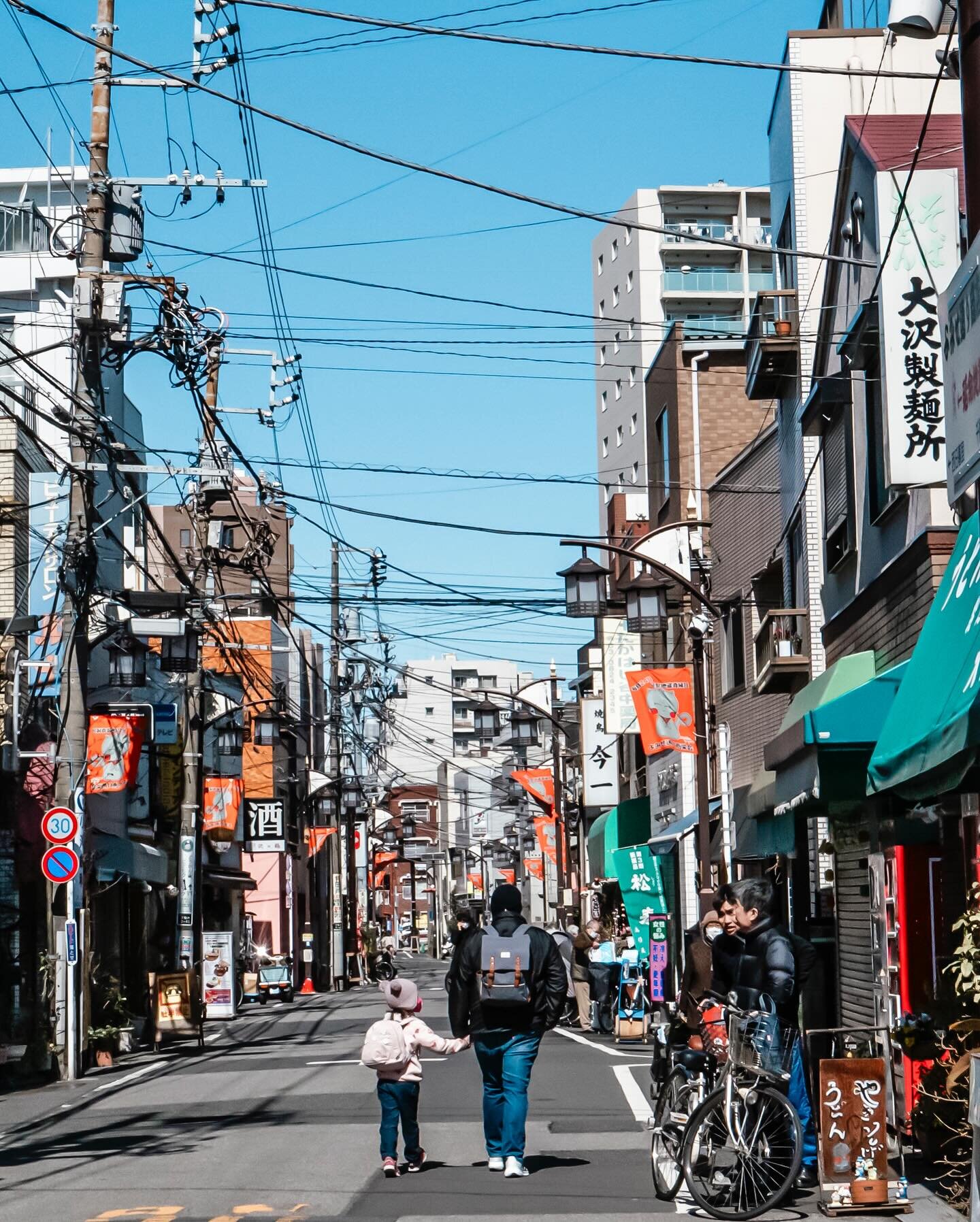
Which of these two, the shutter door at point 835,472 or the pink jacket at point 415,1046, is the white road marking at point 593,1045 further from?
the pink jacket at point 415,1046

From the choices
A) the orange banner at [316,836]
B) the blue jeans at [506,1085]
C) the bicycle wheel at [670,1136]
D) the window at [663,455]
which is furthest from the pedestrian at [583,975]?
the orange banner at [316,836]

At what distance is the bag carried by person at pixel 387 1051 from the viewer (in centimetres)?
1126

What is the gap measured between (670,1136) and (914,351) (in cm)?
640

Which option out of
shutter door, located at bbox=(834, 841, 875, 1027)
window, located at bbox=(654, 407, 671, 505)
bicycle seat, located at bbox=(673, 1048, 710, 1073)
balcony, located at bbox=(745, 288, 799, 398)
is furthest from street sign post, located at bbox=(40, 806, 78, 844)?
window, located at bbox=(654, 407, 671, 505)

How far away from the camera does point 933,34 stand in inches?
407

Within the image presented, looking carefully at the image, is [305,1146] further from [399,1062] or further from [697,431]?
[697,431]

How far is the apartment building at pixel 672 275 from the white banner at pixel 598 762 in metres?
26.9

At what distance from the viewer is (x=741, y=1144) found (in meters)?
9.26

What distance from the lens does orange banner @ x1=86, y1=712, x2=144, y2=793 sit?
1092 inches

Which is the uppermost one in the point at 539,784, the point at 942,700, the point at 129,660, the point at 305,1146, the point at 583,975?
the point at 129,660

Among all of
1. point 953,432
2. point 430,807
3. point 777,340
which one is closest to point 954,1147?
point 953,432

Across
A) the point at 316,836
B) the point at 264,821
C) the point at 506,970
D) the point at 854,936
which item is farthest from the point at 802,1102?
the point at 316,836

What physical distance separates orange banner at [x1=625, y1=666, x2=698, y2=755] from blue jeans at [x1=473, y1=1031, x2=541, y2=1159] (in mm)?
17525

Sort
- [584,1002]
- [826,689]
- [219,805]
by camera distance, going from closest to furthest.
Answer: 1. [826,689]
2. [584,1002]
3. [219,805]
